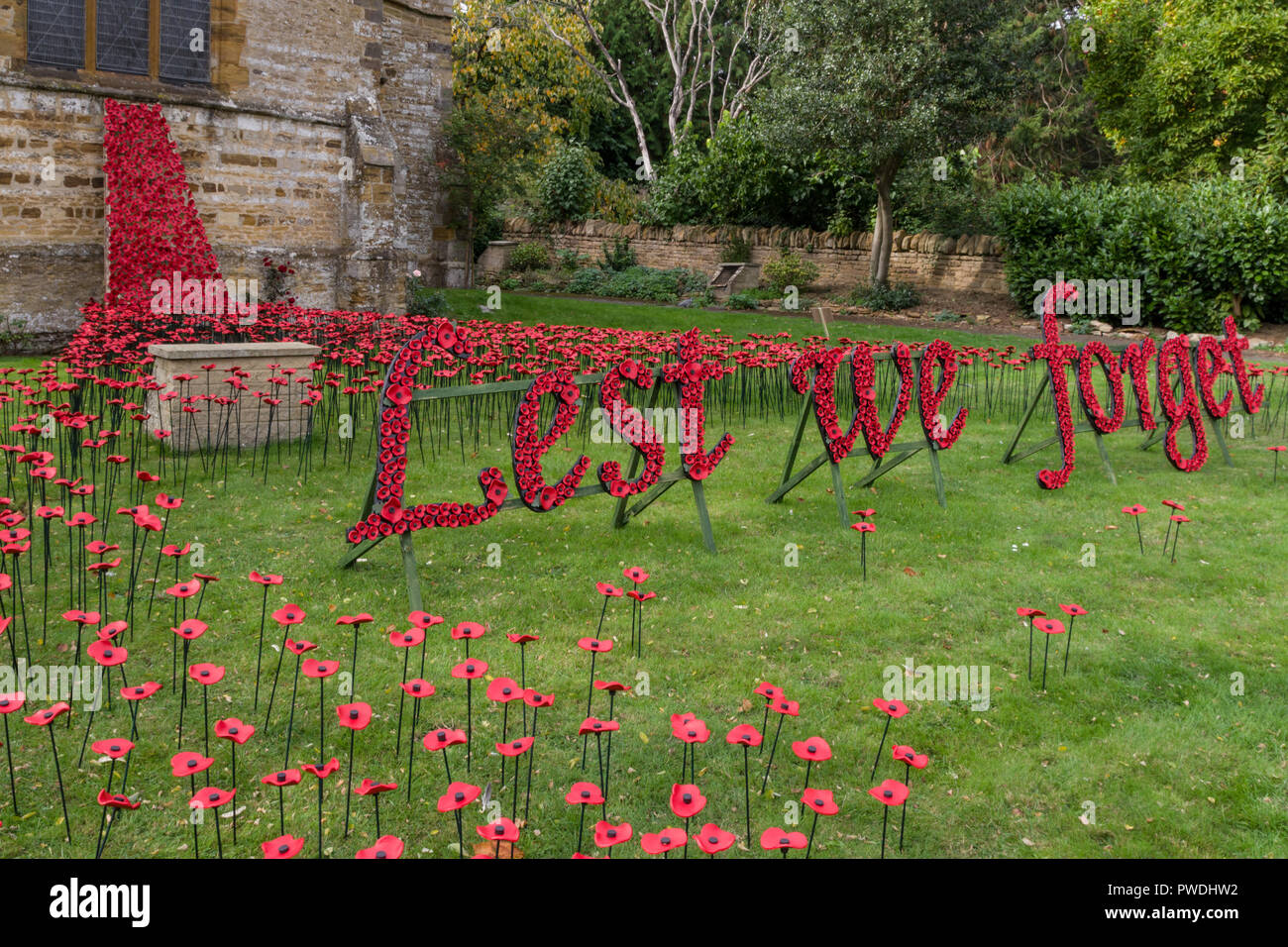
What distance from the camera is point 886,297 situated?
22438 mm

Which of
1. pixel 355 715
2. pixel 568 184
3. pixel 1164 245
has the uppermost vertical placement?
pixel 568 184

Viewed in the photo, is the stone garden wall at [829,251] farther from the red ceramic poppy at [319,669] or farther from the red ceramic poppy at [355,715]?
the red ceramic poppy at [355,715]

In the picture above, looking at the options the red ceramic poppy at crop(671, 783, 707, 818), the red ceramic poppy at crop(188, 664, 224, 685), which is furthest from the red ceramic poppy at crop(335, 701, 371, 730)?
the red ceramic poppy at crop(671, 783, 707, 818)

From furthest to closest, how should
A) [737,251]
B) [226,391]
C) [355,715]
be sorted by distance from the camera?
[737,251]
[226,391]
[355,715]

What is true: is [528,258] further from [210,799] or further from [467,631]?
[210,799]

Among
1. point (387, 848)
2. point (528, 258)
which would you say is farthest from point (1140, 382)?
point (528, 258)

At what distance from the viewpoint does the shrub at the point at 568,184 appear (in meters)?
30.2

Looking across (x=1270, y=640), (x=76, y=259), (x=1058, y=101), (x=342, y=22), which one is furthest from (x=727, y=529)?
(x=1058, y=101)

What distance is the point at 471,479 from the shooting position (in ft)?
27.0

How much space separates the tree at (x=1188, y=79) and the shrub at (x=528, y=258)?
15.1 meters

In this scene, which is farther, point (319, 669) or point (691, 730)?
point (319, 669)

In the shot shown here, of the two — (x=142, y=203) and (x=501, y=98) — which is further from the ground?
(x=501, y=98)

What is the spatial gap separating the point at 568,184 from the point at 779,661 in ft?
89.0

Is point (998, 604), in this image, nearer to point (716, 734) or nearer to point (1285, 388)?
point (716, 734)
